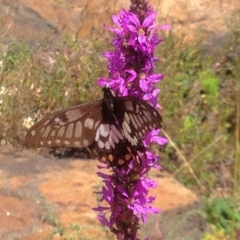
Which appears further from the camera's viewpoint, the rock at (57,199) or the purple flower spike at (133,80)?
the rock at (57,199)

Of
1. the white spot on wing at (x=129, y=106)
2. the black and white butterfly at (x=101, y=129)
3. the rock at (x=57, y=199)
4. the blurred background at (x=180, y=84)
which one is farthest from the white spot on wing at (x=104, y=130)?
the blurred background at (x=180, y=84)

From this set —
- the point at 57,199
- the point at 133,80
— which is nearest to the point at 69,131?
the point at 133,80

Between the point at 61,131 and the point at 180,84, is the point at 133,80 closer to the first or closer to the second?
the point at 61,131

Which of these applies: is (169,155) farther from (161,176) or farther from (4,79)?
(4,79)

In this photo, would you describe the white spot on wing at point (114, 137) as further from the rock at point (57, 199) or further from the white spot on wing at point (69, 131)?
the rock at point (57, 199)

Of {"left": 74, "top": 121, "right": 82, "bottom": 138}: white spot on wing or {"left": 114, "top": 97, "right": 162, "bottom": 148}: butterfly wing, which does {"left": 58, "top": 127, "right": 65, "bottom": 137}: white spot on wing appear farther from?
{"left": 114, "top": 97, "right": 162, "bottom": 148}: butterfly wing

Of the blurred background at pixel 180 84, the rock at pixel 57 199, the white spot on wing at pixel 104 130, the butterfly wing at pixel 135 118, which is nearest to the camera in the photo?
the butterfly wing at pixel 135 118

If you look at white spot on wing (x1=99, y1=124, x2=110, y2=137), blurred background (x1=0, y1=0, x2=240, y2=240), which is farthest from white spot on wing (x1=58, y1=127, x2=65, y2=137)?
blurred background (x1=0, y1=0, x2=240, y2=240)
